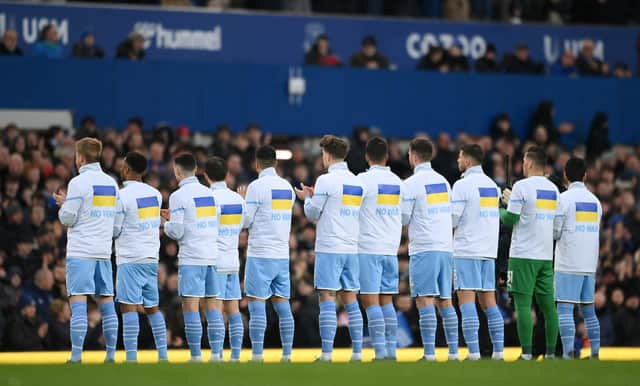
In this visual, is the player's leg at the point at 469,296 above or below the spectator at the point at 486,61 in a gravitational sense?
below

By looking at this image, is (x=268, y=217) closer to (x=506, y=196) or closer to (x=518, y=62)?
(x=506, y=196)

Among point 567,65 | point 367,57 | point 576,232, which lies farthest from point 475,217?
point 567,65

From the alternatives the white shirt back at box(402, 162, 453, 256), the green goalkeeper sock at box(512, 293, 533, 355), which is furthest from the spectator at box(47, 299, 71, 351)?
the green goalkeeper sock at box(512, 293, 533, 355)

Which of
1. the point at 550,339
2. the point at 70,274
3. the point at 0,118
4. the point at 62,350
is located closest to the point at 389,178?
the point at 550,339

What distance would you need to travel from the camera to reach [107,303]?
60.0 ft

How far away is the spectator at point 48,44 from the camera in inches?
1044

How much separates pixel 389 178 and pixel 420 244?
898mm

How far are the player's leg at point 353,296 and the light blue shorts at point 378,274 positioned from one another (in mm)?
103

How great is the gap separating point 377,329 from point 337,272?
84 cm

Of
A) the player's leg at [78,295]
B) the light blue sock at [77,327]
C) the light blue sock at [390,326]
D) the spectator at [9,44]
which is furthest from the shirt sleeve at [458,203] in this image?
the spectator at [9,44]

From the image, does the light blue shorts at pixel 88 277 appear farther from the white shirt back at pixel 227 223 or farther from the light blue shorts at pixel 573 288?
the light blue shorts at pixel 573 288

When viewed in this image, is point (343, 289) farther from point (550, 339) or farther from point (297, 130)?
point (297, 130)

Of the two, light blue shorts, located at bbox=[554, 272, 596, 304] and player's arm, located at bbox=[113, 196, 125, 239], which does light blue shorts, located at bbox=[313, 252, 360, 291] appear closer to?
player's arm, located at bbox=[113, 196, 125, 239]

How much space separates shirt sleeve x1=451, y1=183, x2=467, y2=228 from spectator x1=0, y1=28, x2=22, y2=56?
1017 centimetres
